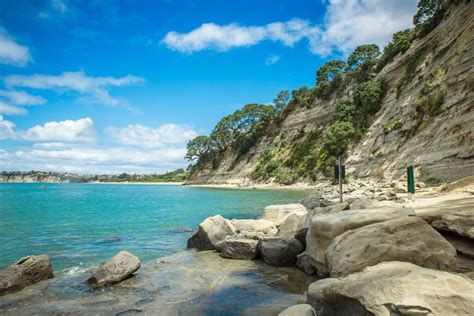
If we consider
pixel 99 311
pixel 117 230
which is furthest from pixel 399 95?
pixel 99 311

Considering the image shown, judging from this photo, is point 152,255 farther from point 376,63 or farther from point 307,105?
point 307,105

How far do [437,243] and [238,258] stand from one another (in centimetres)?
645

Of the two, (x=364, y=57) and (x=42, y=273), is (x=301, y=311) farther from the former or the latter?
(x=364, y=57)

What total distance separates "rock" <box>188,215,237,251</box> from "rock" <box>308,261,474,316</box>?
817 centimetres

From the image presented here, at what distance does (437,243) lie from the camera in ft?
19.2

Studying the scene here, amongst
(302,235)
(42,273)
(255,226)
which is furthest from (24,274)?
(255,226)

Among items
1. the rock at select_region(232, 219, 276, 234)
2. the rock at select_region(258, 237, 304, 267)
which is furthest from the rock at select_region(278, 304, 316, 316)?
the rock at select_region(232, 219, 276, 234)

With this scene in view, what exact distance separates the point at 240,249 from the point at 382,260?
6.04m

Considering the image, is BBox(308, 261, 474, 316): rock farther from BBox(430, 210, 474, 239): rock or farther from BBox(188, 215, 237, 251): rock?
BBox(188, 215, 237, 251): rock

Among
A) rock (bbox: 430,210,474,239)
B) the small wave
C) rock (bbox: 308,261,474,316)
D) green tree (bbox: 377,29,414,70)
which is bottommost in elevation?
the small wave

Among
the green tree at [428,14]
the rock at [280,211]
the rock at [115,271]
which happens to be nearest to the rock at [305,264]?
the rock at [115,271]

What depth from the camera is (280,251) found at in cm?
1006

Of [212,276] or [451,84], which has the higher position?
[451,84]

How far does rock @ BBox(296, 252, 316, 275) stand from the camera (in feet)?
28.8
